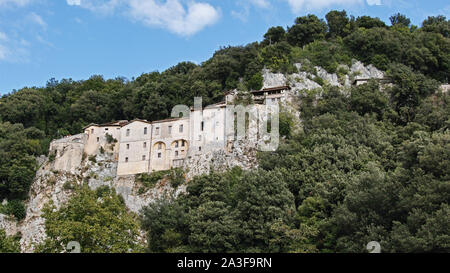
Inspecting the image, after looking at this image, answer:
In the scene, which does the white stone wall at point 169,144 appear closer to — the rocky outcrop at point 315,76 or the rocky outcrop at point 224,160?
the rocky outcrop at point 224,160

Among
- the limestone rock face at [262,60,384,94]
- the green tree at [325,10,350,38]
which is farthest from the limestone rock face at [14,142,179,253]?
the green tree at [325,10,350,38]

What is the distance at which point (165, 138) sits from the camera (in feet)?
187

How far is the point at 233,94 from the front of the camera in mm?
58312

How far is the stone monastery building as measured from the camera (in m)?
54.8

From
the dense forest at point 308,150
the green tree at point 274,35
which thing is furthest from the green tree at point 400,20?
the green tree at point 274,35

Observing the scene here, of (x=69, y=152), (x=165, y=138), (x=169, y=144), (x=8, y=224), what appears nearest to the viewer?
(x=8, y=224)

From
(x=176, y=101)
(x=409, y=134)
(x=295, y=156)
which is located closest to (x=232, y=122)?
(x=295, y=156)

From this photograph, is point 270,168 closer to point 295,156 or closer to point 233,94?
point 295,156

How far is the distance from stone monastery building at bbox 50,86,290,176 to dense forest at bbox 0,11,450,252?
→ 410 centimetres

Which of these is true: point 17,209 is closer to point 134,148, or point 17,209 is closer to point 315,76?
point 134,148

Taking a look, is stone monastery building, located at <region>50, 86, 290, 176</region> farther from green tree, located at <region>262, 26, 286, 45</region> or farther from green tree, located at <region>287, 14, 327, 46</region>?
green tree, located at <region>262, 26, 286, 45</region>

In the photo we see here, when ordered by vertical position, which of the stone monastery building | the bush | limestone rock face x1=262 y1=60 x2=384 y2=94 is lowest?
the bush

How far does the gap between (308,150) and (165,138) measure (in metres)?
16.2

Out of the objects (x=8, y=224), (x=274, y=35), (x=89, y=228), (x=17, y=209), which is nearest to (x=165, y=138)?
(x=17, y=209)
